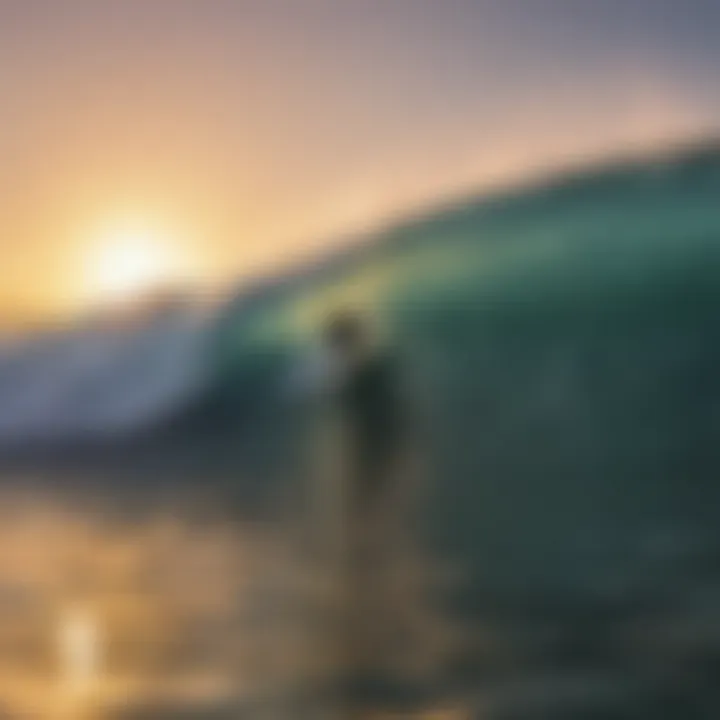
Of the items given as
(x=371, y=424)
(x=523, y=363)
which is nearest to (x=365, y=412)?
(x=371, y=424)

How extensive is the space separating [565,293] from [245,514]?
321mm

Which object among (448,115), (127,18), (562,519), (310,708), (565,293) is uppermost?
(127,18)

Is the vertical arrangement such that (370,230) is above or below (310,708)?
above

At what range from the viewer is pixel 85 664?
101 cm

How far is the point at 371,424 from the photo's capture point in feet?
3.41

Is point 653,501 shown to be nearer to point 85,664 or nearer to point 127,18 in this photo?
point 85,664

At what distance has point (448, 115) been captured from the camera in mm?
1064

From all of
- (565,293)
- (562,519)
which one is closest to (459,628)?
(562,519)

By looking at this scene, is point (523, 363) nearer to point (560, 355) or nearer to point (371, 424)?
point (560, 355)

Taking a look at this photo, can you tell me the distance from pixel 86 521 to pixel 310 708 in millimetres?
239

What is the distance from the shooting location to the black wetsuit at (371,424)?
1.03 m

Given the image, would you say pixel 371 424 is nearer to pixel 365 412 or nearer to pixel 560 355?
pixel 365 412

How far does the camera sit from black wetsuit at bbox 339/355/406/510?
103 centimetres

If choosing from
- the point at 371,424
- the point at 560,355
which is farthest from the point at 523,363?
the point at 371,424
